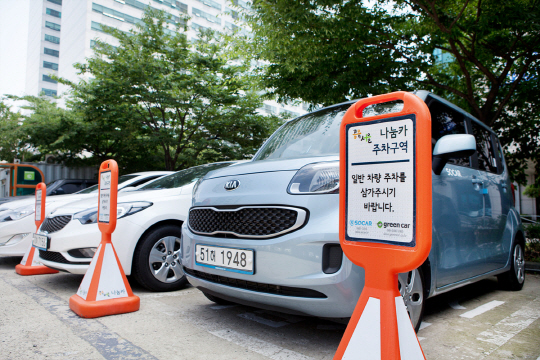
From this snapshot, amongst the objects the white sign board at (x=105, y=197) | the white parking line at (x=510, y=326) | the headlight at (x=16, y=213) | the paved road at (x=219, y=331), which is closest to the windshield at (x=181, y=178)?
the white sign board at (x=105, y=197)

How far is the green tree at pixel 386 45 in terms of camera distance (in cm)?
626

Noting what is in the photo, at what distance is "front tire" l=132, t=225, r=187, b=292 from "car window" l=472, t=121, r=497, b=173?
2.87 meters

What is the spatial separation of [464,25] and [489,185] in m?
4.11

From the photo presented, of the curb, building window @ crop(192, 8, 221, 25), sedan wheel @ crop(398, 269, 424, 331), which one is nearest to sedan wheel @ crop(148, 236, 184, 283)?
sedan wheel @ crop(398, 269, 424, 331)

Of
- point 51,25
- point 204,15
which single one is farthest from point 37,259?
point 51,25

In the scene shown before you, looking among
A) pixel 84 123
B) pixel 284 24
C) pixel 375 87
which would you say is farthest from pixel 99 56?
pixel 375 87

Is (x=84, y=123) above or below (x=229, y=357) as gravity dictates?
above

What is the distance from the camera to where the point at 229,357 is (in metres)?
2.25

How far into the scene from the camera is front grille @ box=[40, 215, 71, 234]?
154 inches

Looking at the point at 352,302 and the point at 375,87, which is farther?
the point at 375,87

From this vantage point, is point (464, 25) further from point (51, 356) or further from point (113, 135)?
point (113, 135)

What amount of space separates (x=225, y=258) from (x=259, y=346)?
573 mm

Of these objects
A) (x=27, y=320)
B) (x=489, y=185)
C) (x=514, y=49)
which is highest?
(x=514, y=49)

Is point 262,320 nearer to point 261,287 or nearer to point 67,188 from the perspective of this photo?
point 261,287
